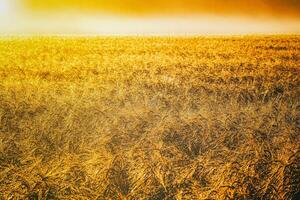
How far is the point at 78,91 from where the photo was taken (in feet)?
27.4

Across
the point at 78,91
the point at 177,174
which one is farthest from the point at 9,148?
the point at 78,91

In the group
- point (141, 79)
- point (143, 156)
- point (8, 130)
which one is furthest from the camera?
point (141, 79)

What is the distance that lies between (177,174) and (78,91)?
173 inches

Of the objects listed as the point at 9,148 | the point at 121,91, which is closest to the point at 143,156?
the point at 9,148

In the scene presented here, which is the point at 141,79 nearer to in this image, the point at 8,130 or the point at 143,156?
the point at 8,130

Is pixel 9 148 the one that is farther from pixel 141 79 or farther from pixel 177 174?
pixel 141 79

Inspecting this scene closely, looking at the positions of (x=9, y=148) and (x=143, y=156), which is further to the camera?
(x=9, y=148)

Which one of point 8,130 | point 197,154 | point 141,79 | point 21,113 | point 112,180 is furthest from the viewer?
point 141,79

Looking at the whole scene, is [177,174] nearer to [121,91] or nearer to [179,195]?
[179,195]

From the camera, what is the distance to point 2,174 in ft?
14.4

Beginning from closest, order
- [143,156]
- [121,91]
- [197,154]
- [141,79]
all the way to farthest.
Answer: [143,156] < [197,154] < [121,91] < [141,79]

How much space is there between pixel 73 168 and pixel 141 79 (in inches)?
235

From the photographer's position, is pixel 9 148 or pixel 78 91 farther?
pixel 78 91

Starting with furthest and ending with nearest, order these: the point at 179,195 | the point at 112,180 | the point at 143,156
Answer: the point at 143,156
the point at 112,180
the point at 179,195
